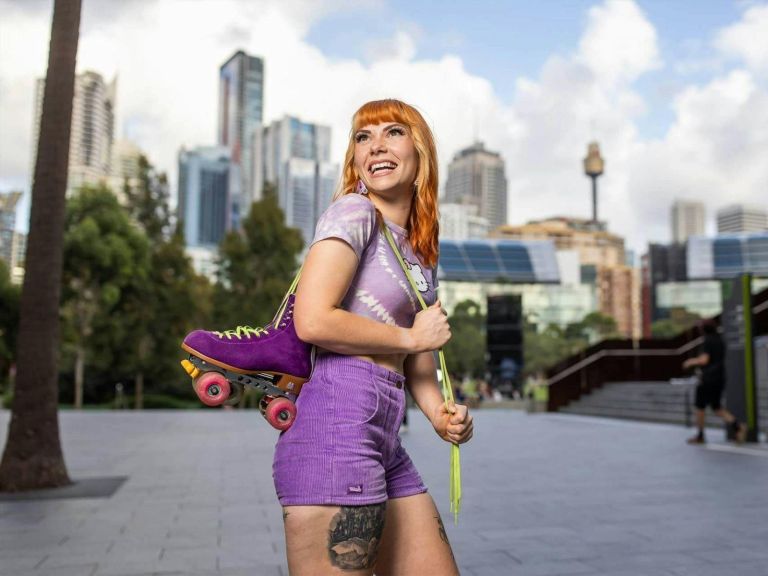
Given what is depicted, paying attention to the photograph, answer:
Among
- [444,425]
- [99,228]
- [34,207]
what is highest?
[99,228]

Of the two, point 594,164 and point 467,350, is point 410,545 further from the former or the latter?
point 594,164

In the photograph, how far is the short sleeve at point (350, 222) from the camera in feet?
5.60

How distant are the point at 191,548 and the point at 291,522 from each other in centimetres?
353

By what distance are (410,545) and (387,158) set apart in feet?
3.08

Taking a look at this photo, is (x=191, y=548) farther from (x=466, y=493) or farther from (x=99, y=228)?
(x=99, y=228)

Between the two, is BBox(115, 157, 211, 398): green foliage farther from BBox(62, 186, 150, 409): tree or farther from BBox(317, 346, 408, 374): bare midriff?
BBox(317, 346, 408, 374): bare midriff

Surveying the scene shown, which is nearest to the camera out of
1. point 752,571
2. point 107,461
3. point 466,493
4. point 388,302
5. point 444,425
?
point 388,302

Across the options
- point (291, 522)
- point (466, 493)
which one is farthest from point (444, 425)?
point (466, 493)

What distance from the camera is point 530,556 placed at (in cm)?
458

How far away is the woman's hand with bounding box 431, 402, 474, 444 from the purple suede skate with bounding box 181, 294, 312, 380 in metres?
0.37

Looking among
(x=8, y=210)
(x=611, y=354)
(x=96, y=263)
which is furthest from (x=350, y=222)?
(x=8, y=210)

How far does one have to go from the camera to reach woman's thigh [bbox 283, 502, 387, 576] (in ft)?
5.36

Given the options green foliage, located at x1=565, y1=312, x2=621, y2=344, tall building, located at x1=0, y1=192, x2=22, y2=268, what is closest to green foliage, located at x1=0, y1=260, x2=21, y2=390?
tall building, located at x1=0, y1=192, x2=22, y2=268

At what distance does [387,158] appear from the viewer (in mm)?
1908
